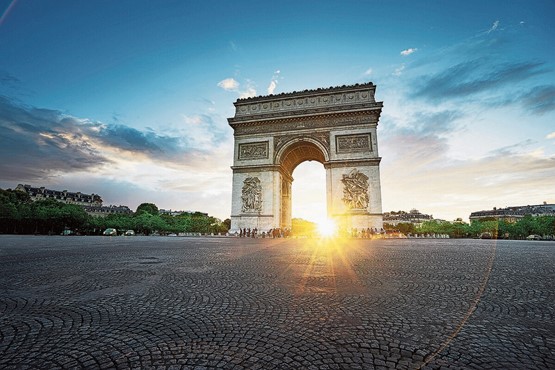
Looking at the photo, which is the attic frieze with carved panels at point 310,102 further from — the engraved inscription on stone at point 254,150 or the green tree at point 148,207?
the green tree at point 148,207

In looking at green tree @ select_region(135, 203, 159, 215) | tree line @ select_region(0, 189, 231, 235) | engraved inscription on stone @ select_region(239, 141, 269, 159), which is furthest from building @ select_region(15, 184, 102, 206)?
engraved inscription on stone @ select_region(239, 141, 269, 159)

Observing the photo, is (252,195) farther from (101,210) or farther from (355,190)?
(101,210)

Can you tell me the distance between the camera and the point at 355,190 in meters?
25.9

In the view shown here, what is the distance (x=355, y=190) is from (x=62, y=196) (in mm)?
103405

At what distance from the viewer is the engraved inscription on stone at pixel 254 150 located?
29.1 meters

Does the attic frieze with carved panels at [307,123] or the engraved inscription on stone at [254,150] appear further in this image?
the engraved inscription on stone at [254,150]

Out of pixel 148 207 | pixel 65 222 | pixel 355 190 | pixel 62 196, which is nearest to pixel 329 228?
pixel 355 190

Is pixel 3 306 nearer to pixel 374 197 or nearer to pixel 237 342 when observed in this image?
pixel 237 342

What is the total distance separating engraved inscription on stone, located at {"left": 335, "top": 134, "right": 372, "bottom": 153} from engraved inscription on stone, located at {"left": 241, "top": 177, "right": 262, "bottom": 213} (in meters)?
8.70

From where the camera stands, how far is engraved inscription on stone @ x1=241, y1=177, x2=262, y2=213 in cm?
2791

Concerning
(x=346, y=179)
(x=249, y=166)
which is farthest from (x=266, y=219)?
(x=346, y=179)

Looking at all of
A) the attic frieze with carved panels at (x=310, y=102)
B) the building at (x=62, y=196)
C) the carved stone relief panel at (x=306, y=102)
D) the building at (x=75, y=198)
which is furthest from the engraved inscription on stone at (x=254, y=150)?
the building at (x=62, y=196)

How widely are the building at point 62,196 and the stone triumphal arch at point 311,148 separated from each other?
284 feet

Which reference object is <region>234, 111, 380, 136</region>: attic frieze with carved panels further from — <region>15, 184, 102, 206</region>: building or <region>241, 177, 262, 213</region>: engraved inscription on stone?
<region>15, 184, 102, 206</region>: building
